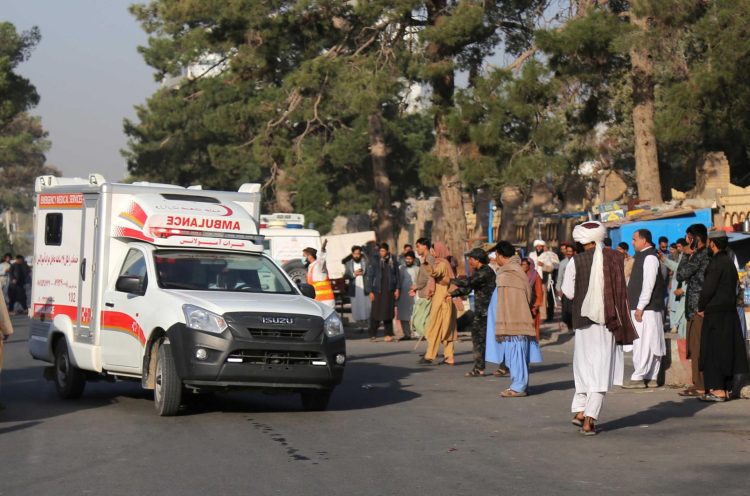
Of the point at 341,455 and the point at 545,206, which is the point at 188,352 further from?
the point at 545,206

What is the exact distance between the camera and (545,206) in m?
51.2

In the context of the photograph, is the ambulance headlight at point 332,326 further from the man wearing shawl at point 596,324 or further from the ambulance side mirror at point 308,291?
the man wearing shawl at point 596,324

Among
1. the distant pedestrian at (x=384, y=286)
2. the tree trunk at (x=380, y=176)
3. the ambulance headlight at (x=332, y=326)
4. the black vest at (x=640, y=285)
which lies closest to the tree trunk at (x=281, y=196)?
the tree trunk at (x=380, y=176)

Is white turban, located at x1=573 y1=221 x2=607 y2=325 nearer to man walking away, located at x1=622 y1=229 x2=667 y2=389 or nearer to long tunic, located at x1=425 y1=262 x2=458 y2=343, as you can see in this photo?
man walking away, located at x1=622 y1=229 x2=667 y2=389

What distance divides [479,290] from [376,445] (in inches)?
274

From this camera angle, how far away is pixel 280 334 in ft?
41.0

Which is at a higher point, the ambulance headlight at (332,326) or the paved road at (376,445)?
the ambulance headlight at (332,326)

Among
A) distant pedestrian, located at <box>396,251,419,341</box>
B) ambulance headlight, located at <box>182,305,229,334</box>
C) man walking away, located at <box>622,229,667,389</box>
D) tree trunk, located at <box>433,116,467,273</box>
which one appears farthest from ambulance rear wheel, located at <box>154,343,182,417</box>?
tree trunk, located at <box>433,116,467,273</box>

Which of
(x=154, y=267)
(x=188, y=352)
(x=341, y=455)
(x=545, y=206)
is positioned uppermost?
(x=545, y=206)

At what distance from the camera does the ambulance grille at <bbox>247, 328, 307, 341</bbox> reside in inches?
485

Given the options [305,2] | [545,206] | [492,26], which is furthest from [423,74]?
[545,206]

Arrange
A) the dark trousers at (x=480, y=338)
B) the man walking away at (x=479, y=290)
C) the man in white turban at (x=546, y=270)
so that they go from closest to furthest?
the man walking away at (x=479, y=290) < the dark trousers at (x=480, y=338) < the man in white turban at (x=546, y=270)

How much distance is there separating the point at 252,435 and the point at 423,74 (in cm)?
2300

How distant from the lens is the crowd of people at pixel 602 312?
36.5 ft
